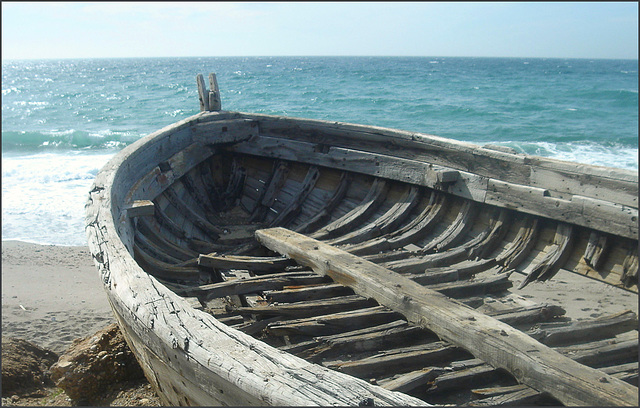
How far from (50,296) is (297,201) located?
11.9 ft

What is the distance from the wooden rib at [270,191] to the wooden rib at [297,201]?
0.85 feet

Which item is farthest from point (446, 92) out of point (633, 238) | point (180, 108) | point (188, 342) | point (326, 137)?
point (188, 342)

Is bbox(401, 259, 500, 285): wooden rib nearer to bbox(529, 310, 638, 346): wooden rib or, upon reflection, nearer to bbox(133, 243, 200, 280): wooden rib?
bbox(529, 310, 638, 346): wooden rib

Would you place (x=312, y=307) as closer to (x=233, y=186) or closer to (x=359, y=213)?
(x=359, y=213)

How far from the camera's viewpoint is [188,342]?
2.12 meters

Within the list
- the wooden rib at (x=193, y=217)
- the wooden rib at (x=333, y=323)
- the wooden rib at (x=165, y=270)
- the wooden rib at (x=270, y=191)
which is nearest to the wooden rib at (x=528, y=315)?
the wooden rib at (x=333, y=323)

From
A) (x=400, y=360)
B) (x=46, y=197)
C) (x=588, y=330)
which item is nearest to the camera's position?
(x=400, y=360)

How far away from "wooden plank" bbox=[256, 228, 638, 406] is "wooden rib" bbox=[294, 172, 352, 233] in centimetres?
128

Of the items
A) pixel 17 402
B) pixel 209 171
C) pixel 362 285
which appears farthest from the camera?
pixel 209 171

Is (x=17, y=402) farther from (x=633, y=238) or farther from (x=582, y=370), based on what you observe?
(x=633, y=238)

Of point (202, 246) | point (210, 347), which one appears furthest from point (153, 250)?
point (210, 347)

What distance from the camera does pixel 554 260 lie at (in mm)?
4242

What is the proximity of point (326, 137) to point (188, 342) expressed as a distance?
4.73 metres

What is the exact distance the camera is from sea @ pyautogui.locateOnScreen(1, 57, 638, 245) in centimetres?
1255
